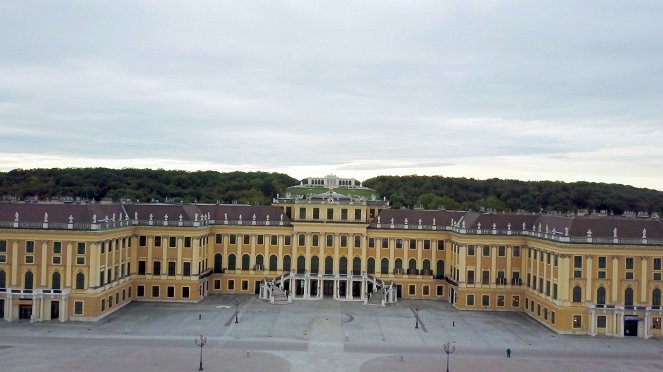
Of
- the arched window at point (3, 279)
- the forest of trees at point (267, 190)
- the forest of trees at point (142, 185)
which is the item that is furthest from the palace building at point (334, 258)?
the forest of trees at point (142, 185)

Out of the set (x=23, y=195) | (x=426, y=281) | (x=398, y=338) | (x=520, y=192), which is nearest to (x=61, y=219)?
(x=398, y=338)

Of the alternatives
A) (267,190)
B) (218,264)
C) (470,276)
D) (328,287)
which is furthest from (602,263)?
(267,190)

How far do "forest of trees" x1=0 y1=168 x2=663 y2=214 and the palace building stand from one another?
4373cm

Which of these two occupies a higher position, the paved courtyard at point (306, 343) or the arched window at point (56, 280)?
the arched window at point (56, 280)

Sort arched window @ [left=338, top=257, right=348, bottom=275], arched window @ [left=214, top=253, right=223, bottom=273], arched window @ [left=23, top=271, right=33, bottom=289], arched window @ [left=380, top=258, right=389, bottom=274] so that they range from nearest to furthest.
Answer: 1. arched window @ [left=23, top=271, right=33, bottom=289]
2. arched window @ [left=338, top=257, right=348, bottom=275]
3. arched window @ [left=380, top=258, right=389, bottom=274]
4. arched window @ [left=214, top=253, right=223, bottom=273]

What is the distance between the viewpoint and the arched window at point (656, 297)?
5738 centimetres

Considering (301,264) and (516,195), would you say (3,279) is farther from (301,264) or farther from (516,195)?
(516,195)

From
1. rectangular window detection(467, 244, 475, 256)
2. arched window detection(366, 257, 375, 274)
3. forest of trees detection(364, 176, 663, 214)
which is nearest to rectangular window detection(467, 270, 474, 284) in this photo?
rectangular window detection(467, 244, 475, 256)

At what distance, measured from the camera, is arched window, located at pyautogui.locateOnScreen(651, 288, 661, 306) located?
188 ft

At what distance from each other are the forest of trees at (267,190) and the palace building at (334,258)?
43729 millimetres

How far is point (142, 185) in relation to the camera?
139 meters

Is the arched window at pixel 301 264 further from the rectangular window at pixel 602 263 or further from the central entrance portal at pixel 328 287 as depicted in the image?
the rectangular window at pixel 602 263

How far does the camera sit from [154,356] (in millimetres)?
44562

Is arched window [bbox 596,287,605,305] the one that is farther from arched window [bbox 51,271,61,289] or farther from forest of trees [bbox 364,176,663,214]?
forest of trees [bbox 364,176,663,214]
